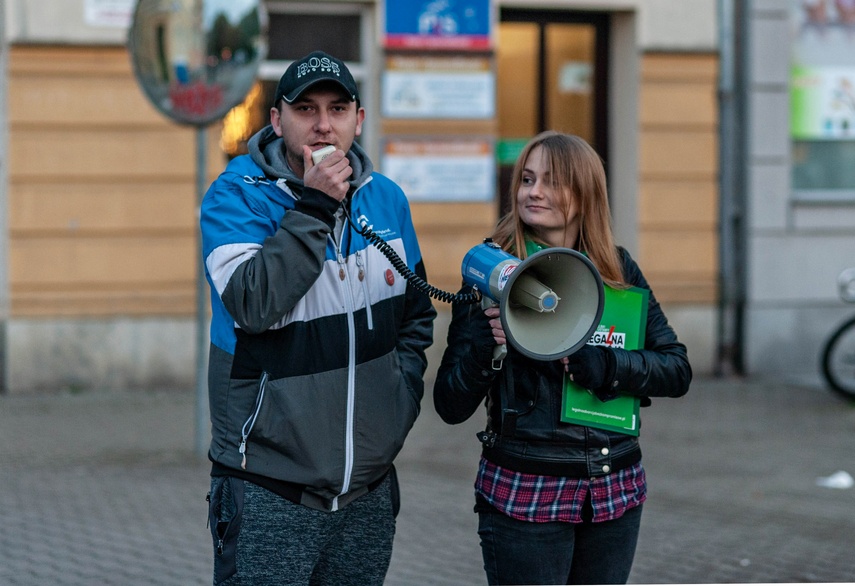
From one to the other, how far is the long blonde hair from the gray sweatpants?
2.60 feet

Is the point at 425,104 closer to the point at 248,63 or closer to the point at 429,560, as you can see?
the point at 248,63

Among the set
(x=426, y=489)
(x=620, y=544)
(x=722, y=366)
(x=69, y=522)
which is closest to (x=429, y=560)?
(x=426, y=489)

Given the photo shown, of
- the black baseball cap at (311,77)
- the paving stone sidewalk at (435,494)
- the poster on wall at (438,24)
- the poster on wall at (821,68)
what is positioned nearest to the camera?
the black baseball cap at (311,77)

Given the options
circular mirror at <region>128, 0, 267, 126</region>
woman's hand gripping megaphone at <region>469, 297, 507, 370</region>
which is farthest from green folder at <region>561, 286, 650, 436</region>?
circular mirror at <region>128, 0, 267, 126</region>

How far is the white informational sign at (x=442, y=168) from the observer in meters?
11.2

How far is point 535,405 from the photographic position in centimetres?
336

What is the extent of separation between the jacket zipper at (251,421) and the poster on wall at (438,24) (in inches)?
327

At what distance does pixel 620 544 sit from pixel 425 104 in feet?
26.7

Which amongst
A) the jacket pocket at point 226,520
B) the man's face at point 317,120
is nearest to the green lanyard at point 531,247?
the man's face at point 317,120

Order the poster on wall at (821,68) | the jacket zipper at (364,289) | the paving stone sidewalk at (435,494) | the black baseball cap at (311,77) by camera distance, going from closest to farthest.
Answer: the black baseball cap at (311,77) < the jacket zipper at (364,289) < the paving stone sidewalk at (435,494) < the poster on wall at (821,68)

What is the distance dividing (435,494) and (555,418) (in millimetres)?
4050

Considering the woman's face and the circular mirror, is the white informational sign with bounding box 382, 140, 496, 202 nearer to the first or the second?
the circular mirror

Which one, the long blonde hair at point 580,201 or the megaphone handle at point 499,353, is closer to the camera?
the megaphone handle at point 499,353

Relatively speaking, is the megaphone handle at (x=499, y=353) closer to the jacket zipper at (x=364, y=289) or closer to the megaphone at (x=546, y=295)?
the megaphone at (x=546, y=295)
